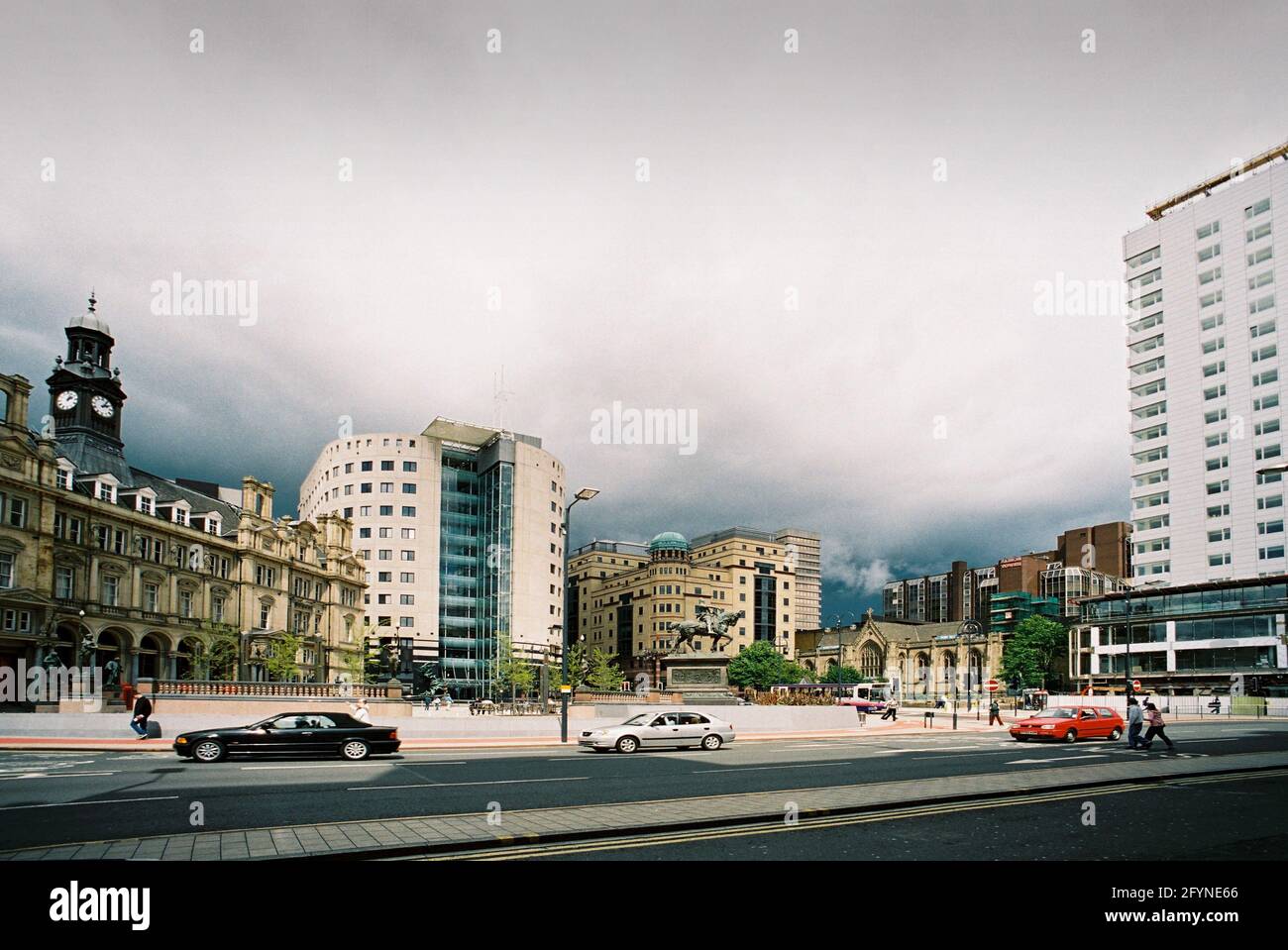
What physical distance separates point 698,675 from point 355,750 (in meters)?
23.7

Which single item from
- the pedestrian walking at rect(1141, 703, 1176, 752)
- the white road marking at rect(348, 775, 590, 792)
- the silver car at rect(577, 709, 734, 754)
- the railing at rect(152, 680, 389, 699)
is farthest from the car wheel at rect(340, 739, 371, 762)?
the pedestrian walking at rect(1141, 703, 1176, 752)

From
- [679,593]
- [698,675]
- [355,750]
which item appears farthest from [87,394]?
[679,593]

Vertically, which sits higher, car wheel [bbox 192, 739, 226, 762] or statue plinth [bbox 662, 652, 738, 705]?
car wheel [bbox 192, 739, 226, 762]

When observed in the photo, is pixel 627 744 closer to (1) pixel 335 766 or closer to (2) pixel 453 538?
(1) pixel 335 766

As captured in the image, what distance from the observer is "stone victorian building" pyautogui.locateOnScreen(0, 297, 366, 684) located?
53.5 metres

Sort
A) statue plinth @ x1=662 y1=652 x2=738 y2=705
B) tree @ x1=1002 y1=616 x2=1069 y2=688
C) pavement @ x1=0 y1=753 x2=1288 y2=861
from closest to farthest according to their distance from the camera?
pavement @ x1=0 y1=753 x2=1288 y2=861, statue plinth @ x1=662 y1=652 x2=738 y2=705, tree @ x1=1002 y1=616 x2=1069 y2=688

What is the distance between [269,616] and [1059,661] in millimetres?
100927

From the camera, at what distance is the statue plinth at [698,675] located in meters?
43.9

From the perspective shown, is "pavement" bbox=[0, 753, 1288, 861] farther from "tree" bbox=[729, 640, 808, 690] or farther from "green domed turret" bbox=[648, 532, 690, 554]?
"green domed turret" bbox=[648, 532, 690, 554]

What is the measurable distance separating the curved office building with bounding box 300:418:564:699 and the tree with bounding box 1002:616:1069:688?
192 feet

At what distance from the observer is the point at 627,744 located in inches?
1066

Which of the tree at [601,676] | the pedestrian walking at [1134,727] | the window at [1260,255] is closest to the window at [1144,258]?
the window at [1260,255]

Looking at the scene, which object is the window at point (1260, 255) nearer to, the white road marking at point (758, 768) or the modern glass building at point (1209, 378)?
the modern glass building at point (1209, 378)
